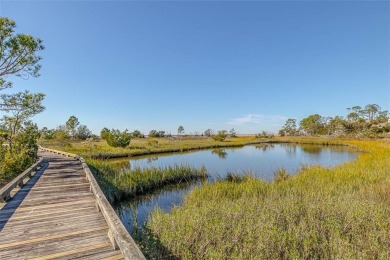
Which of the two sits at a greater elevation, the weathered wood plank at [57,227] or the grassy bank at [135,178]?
the weathered wood plank at [57,227]

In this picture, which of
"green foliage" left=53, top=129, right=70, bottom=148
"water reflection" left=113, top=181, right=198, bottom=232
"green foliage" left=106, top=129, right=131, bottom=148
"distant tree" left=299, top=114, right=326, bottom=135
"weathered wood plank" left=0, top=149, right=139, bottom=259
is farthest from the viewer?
"distant tree" left=299, top=114, right=326, bottom=135

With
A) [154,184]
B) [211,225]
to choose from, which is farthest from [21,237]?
[154,184]

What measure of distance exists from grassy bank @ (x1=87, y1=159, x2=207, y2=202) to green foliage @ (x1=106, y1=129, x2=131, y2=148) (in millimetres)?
15645

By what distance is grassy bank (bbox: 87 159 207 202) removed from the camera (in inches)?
369

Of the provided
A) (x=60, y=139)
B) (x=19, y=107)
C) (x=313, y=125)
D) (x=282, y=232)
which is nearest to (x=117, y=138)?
(x=60, y=139)

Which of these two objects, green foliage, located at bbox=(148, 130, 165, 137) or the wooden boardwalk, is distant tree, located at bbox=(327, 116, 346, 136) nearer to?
green foliage, located at bbox=(148, 130, 165, 137)

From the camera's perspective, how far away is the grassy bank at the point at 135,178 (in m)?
9.38

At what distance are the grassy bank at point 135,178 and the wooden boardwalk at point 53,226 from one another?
2.50 meters

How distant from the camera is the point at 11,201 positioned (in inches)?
224

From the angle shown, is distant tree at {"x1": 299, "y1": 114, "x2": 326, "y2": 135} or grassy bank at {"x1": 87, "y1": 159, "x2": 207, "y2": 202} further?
distant tree at {"x1": 299, "y1": 114, "x2": 326, "y2": 135}


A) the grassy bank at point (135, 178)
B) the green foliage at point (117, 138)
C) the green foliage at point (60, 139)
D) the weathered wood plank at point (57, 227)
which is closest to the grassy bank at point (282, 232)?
the weathered wood plank at point (57, 227)

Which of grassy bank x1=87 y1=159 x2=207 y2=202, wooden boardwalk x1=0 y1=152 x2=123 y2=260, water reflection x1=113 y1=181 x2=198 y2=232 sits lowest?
water reflection x1=113 y1=181 x2=198 y2=232

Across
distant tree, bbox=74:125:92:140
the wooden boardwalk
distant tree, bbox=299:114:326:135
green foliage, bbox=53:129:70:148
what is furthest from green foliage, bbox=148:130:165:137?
the wooden boardwalk

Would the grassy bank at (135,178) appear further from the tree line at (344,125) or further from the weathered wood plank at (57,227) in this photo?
the tree line at (344,125)
